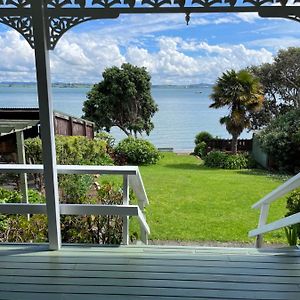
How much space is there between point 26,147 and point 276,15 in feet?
17.9

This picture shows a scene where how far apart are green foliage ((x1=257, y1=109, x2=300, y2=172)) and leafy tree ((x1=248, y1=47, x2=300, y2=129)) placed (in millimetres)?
4566

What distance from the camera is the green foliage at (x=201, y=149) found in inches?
589

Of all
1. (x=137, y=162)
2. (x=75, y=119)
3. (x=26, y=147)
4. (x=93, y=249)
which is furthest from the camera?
(x=137, y=162)

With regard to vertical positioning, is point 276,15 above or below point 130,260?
above

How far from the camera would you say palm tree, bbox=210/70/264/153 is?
498 inches

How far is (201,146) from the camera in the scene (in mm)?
15109

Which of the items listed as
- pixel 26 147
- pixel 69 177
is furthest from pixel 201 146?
pixel 69 177

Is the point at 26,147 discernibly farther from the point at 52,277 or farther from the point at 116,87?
the point at 116,87

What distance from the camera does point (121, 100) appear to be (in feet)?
49.7

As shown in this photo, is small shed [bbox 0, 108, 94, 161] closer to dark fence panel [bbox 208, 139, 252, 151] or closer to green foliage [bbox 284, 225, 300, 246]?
green foliage [bbox 284, 225, 300, 246]

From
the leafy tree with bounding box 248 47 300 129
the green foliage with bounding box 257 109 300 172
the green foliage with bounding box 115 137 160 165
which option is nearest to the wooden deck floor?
the green foliage with bounding box 257 109 300 172

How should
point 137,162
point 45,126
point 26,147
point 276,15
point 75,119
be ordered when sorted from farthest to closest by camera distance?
point 137,162, point 75,119, point 26,147, point 45,126, point 276,15

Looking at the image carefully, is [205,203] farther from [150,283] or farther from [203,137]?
[203,137]

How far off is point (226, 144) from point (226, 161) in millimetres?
2352
